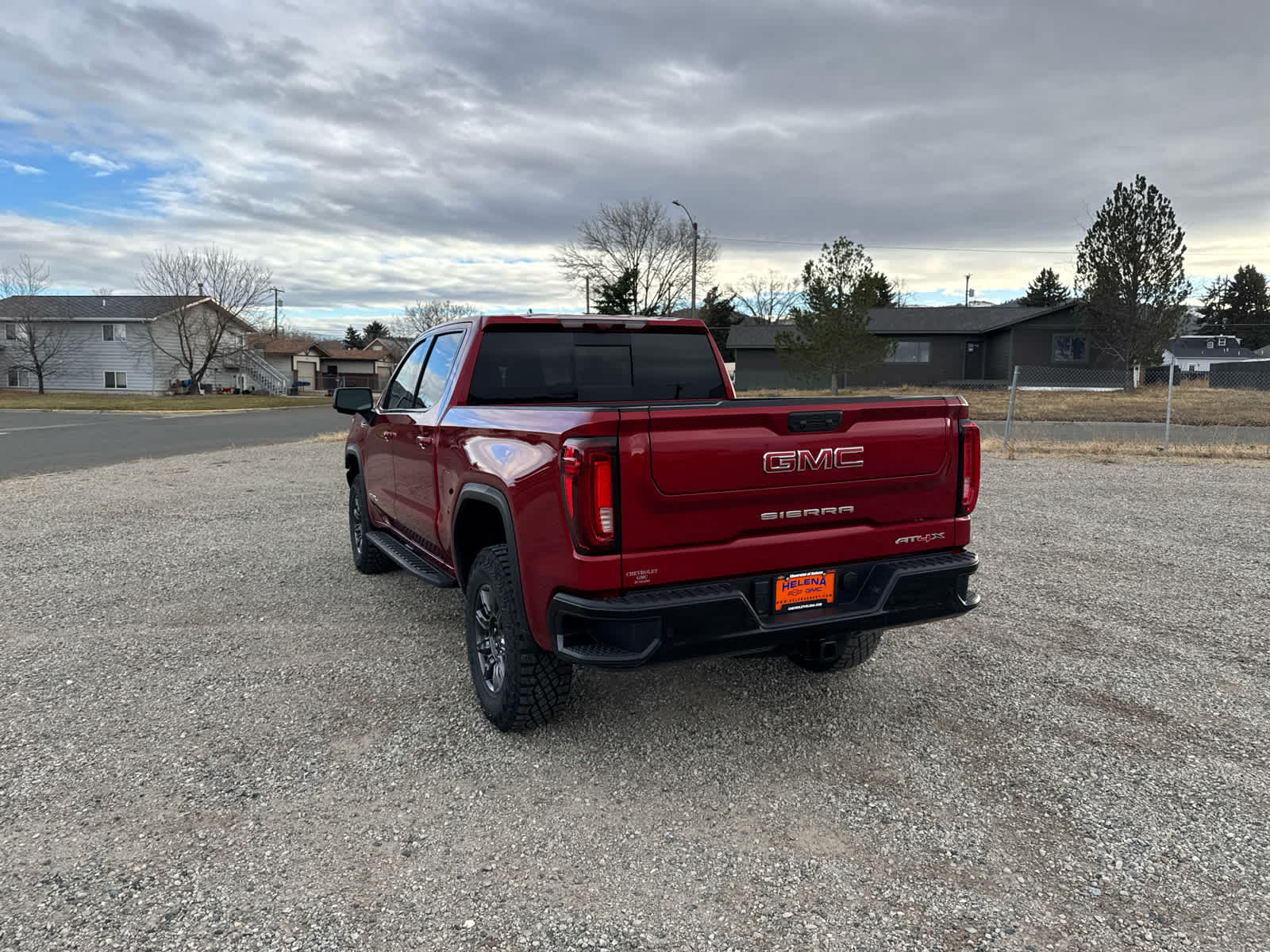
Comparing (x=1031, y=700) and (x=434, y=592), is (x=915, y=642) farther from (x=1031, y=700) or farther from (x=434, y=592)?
(x=434, y=592)

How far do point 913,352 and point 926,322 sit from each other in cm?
185

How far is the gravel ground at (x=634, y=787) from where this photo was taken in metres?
2.40

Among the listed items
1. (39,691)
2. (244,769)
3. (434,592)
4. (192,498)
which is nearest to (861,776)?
(244,769)

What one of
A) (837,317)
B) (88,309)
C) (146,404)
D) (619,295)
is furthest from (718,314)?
(88,309)

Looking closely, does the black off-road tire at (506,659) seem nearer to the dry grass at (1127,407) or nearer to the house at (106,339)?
the dry grass at (1127,407)

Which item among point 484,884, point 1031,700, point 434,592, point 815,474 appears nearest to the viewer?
point 484,884

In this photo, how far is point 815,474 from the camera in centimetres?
310

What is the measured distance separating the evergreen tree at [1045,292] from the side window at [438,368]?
71.8m

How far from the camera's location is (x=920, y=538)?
3414 mm

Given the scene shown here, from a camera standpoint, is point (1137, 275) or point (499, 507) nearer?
point (499, 507)

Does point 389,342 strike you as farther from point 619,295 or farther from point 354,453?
point 354,453

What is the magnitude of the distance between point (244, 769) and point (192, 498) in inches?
316

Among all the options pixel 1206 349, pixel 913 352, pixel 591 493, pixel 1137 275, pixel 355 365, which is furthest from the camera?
pixel 355 365

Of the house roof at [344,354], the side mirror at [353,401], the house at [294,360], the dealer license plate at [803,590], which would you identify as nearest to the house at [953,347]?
the side mirror at [353,401]
